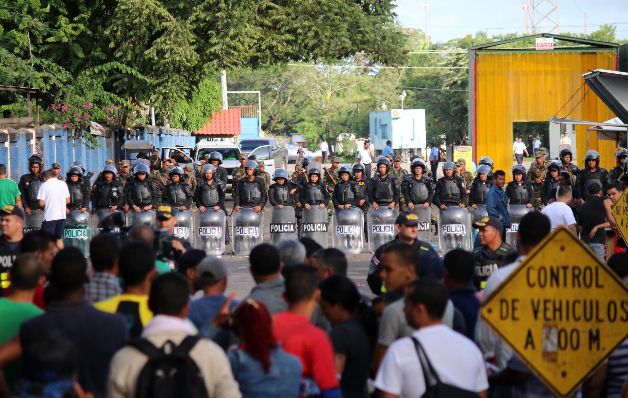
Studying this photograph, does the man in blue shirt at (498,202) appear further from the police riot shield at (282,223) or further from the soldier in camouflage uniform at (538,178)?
the police riot shield at (282,223)

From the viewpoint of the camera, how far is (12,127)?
3266cm

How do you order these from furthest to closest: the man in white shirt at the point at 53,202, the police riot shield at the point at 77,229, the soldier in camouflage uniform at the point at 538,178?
1. the soldier in camouflage uniform at the point at 538,178
2. the police riot shield at the point at 77,229
3. the man in white shirt at the point at 53,202

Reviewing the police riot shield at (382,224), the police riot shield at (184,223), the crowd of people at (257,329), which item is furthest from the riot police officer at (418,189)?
the crowd of people at (257,329)

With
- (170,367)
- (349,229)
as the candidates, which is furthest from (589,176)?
(170,367)

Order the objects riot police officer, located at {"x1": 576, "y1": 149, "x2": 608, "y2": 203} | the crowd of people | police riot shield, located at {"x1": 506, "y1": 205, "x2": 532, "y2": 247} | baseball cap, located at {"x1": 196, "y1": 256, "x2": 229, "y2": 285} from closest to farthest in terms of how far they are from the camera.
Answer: the crowd of people → baseball cap, located at {"x1": 196, "y1": 256, "x2": 229, "y2": 285} → police riot shield, located at {"x1": 506, "y1": 205, "x2": 532, "y2": 247} → riot police officer, located at {"x1": 576, "y1": 149, "x2": 608, "y2": 203}

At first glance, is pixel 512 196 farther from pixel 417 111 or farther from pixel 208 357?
pixel 417 111

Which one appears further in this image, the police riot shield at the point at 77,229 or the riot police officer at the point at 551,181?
the riot police officer at the point at 551,181

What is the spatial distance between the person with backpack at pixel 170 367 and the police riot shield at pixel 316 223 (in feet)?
59.8

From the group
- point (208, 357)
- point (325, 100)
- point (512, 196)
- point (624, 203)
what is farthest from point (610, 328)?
point (325, 100)

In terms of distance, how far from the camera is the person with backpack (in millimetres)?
6223

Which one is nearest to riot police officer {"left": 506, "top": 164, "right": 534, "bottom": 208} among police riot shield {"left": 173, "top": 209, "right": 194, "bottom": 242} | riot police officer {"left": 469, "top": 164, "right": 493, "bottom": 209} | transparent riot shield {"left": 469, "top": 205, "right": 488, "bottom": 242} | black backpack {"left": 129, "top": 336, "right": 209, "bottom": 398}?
transparent riot shield {"left": 469, "top": 205, "right": 488, "bottom": 242}

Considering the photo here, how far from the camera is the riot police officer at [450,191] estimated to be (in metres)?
24.6

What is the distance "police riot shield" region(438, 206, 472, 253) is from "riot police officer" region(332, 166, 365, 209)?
1.68 meters

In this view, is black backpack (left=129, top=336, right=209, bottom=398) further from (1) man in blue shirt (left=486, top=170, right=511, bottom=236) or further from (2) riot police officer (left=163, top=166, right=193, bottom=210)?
(2) riot police officer (left=163, top=166, right=193, bottom=210)
